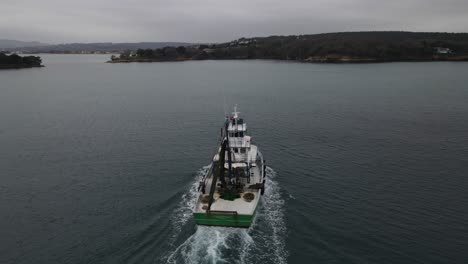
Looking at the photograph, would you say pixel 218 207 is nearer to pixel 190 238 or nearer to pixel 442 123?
pixel 190 238

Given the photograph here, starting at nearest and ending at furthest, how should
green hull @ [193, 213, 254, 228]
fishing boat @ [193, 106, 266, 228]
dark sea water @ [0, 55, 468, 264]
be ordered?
dark sea water @ [0, 55, 468, 264] → green hull @ [193, 213, 254, 228] → fishing boat @ [193, 106, 266, 228]

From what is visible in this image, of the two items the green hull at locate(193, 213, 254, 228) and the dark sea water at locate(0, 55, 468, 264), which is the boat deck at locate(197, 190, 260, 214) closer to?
the green hull at locate(193, 213, 254, 228)

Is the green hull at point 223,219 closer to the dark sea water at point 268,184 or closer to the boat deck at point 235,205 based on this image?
the dark sea water at point 268,184

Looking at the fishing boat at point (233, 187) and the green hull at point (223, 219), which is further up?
the fishing boat at point (233, 187)

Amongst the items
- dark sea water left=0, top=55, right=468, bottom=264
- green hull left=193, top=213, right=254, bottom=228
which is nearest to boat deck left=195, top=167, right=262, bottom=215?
green hull left=193, top=213, right=254, bottom=228

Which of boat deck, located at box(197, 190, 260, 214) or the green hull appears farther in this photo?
boat deck, located at box(197, 190, 260, 214)

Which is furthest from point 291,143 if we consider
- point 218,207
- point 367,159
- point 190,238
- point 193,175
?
point 190,238

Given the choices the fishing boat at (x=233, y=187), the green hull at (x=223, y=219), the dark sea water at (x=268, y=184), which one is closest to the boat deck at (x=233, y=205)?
the fishing boat at (x=233, y=187)

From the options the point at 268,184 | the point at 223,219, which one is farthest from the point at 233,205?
the point at 268,184
